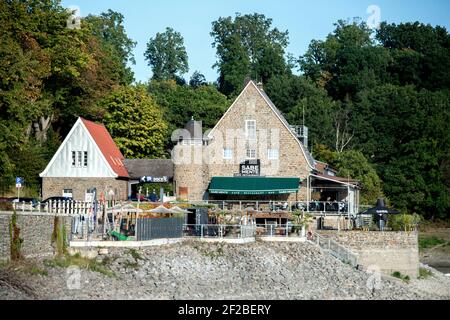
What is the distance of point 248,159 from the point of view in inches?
2458

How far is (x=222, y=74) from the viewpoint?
4530 inches

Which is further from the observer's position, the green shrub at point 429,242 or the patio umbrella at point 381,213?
the green shrub at point 429,242

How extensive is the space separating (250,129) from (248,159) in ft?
6.20

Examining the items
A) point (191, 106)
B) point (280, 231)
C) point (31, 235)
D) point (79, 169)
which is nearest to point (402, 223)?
point (280, 231)

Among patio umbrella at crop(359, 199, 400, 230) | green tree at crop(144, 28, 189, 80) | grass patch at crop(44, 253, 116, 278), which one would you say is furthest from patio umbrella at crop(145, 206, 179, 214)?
green tree at crop(144, 28, 189, 80)

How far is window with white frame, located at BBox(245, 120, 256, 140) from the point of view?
62.4m

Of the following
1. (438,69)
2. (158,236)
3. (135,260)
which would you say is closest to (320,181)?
(158,236)

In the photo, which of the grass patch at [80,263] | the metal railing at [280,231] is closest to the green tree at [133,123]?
the metal railing at [280,231]

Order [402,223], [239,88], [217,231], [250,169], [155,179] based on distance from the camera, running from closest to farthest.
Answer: [217,231] → [402,223] → [250,169] → [155,179] → [239,88]

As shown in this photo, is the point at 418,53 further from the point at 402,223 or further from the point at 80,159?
the point at 80,159

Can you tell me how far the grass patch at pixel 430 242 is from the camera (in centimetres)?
7525

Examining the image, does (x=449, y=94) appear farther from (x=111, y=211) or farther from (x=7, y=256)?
(x=7, y=256)

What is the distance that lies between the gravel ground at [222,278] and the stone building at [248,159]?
11564 millimetres

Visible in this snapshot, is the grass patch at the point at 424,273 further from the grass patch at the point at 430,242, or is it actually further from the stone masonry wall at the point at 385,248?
the grass patch at the point at 430,242
